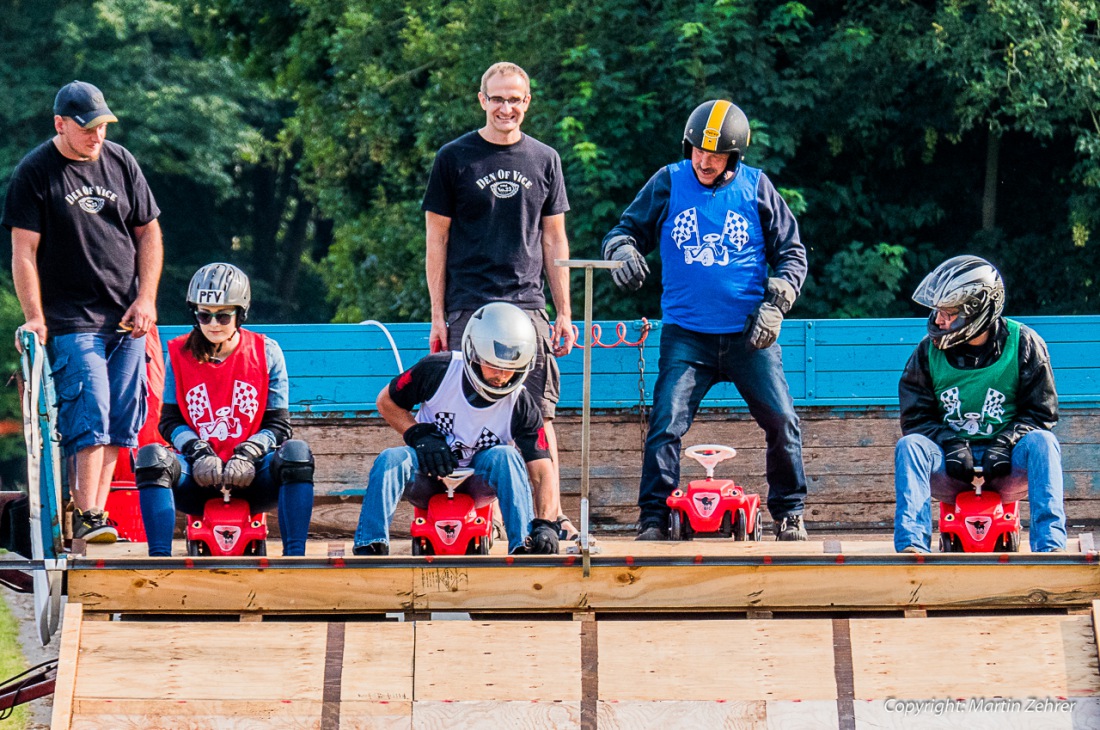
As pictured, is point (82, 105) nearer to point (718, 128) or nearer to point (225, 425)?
point (225, 425)

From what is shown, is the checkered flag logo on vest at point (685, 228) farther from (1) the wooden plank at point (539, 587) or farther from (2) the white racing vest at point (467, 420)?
(1) the wooden plank at point (539, 587)

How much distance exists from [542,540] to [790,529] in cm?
158

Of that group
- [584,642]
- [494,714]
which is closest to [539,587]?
[584,642]

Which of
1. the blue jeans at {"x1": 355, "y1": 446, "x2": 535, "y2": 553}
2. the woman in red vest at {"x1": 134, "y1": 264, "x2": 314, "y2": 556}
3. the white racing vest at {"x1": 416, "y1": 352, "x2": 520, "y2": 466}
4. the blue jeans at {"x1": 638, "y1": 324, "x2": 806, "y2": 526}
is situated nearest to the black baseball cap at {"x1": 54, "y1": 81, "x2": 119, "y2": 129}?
the woman in red vest at {"x1": 134, "y1": 264, "x2": 314, "y2": 556}

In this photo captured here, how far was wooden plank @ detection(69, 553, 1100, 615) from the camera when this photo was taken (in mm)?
5789

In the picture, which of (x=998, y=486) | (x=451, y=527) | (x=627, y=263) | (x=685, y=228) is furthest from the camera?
(x=685, y=228)

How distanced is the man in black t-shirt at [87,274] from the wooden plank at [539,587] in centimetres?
144

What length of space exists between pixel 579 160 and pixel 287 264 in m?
22.5

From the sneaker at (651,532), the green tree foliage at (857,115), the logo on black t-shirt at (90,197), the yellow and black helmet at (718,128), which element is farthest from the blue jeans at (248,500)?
the green tree foliage at (857,115)

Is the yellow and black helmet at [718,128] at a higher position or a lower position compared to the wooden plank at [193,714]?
higher

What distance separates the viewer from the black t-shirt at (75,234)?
733 centimetres

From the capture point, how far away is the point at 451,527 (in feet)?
21.3

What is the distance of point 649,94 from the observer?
14.8m

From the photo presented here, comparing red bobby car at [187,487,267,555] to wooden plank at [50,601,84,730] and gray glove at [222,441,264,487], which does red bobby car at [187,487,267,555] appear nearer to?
gray glove at [222,441,264,487]
